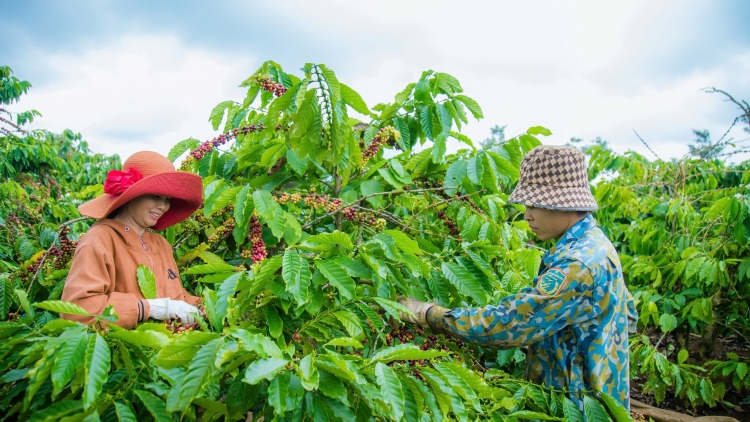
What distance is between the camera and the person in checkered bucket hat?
139 cm

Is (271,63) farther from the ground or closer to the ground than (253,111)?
farther from the ground

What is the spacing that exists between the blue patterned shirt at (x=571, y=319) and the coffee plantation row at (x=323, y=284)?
0.27 feet

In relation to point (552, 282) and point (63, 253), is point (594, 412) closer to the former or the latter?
point (552, 282)

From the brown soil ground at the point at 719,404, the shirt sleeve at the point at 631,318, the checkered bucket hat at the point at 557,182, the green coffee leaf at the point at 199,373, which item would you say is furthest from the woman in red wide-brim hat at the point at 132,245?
the brown soil ground at the point at 719,404

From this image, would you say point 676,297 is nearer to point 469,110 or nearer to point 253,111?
point 469,110

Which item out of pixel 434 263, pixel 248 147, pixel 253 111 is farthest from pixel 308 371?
pixel 253 111

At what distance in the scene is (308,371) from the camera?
921 mm

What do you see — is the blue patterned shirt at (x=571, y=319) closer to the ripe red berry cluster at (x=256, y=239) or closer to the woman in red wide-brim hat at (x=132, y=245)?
the ripe red berry cluster at (x=256, y=239)

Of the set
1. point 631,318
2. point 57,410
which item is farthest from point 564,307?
point 57,410

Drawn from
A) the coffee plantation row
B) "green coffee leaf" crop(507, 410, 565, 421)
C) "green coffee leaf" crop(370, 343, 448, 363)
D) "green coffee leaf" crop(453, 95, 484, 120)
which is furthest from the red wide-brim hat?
"green coffee leaf" crop(507, 410, 565, 421)

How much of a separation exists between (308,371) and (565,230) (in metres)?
1.02

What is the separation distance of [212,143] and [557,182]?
1437mm

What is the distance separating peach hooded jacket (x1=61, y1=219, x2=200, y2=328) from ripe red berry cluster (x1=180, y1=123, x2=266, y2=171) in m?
0.42

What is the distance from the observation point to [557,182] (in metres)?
1.50
